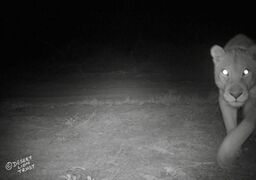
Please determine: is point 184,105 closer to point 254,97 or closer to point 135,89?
point 135,89

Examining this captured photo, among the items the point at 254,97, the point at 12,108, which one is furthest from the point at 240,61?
the point at 12,108

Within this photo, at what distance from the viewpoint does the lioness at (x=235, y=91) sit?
16.0 ft

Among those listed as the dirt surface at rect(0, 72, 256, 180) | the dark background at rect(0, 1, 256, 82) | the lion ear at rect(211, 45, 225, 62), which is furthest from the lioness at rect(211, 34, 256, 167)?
the dark background at rect(0, 1, 256, 82)

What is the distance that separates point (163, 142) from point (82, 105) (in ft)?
9.58

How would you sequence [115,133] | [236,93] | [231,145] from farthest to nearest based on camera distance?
[115,133]
[236,93]
[231,145]

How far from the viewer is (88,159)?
215 inches

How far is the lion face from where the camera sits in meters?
5.06

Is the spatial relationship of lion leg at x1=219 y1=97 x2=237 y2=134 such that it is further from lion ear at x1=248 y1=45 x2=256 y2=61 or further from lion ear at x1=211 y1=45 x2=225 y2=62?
lion ear at x1=248 y1=45 x2=256 y2=61

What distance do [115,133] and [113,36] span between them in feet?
38.2
